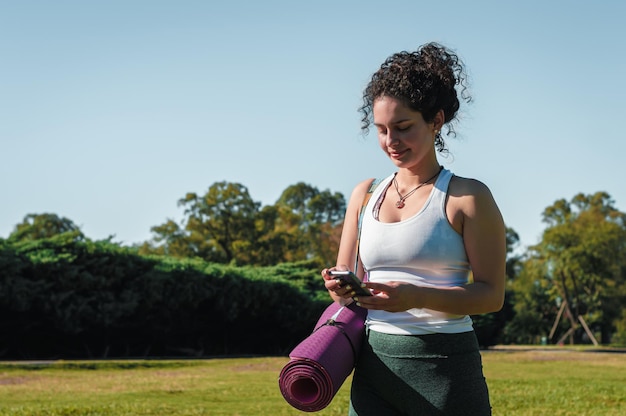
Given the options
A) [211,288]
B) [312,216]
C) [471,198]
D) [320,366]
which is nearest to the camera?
[320,366]

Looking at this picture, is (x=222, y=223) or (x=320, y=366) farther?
(x=222, y=223)

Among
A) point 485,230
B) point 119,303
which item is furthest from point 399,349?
point 119,303

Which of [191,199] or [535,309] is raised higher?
[191,199]

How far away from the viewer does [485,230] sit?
2.92 metres

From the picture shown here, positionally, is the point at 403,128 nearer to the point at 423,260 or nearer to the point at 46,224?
the point at 423,260

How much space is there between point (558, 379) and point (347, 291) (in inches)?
627

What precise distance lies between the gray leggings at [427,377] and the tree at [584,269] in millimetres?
56036

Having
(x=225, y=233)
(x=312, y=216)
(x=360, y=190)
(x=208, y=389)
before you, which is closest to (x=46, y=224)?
(x=225, y=233)

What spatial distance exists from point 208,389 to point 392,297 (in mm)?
12975

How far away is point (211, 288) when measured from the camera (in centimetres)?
3300

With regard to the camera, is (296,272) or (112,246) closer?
(112,246)

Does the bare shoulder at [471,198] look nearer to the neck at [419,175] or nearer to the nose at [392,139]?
the neck at [419,175]

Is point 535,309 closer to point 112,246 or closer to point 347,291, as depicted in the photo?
point 112,246

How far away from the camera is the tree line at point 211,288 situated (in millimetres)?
28250
